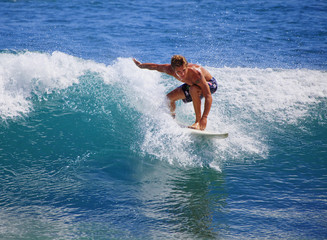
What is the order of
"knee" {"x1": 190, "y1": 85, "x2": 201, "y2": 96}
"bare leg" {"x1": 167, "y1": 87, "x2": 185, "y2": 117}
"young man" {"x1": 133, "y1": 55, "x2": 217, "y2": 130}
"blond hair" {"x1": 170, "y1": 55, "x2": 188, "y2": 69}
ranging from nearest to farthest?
"blond hair" {"x1": 170, "y1": 55, "x2": 188, "y2": 69} < "young man" {"x1": 133, "y1": 55, "x2": 217, "y2": 130} < "knee" {"x1": 190, "y1": 85, "x2": 201, "y2": 96} < "bare leg" {"x1": 167, "y1": 87, "x2": 185, "y2": 117}

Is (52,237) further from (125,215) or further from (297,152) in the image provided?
(297,152)

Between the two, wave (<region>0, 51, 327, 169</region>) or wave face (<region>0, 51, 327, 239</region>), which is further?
wave (<region>0, 51, 327, 169</region>)

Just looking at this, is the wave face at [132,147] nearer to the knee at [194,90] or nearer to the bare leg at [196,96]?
the bare leg at [196,96]

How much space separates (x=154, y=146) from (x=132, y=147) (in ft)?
1.20

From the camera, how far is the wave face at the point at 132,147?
4371 millimetres

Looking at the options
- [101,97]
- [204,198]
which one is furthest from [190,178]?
[101,97]

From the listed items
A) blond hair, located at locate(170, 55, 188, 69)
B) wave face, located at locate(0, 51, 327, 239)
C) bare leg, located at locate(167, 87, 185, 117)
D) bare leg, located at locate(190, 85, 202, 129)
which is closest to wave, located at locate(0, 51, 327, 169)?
wave face, located at locate(0, 51, 327, 239)

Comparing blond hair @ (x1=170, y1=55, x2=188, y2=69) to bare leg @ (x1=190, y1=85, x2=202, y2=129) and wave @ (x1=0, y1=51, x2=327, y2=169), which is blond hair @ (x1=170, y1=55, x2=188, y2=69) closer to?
bare leg @ (x1=190, y1=85, x2=202, y2=129)

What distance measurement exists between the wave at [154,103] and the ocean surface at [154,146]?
0.02 meters

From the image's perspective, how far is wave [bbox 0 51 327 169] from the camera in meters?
6.07

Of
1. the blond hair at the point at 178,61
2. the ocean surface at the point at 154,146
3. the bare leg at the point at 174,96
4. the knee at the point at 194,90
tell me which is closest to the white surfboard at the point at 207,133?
the ocean surface at the point at 154,146

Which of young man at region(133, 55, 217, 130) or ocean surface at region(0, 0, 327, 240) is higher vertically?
young man at region(133, 55, 217, 130)

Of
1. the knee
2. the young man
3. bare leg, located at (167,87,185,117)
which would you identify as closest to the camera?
the young man

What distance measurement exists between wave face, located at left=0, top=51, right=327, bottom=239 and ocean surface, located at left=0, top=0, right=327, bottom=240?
21 mm
